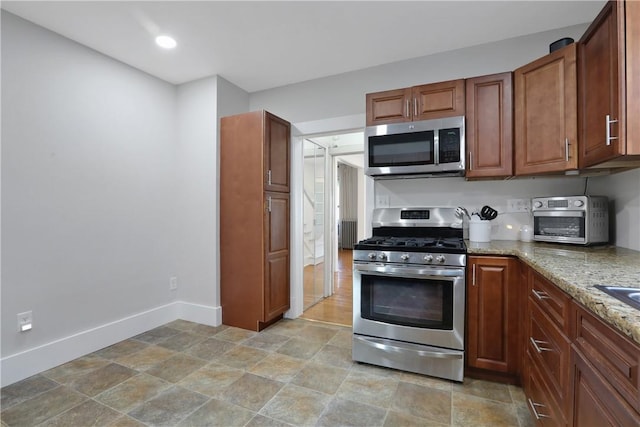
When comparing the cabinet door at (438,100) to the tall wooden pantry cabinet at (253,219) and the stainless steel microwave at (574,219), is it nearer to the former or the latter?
the stainless steel microwave at (574,219)

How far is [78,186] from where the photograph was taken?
2.50 m

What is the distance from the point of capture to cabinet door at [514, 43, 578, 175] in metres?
1.91

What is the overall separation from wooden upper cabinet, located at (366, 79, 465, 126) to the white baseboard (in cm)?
252

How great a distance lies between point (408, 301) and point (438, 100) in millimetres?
1597

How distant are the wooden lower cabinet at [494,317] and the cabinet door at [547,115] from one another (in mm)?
732

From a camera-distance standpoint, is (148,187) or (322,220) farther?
(322,220)

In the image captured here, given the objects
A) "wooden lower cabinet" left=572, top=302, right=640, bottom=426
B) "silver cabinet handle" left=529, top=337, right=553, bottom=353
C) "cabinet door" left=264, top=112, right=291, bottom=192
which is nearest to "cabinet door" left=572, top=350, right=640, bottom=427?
"wooden lower cabinet" left=572, top=302, right=640, bottom=426

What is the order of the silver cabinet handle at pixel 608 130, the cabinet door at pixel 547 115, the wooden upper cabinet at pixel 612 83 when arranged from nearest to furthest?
the wooden upper cabinet at pixel 612 83, the silver cabinet handle at pixel 608 130, the cabinet door at pixel 547 115

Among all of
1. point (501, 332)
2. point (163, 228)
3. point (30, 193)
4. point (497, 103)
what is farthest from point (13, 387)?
point (497, 103)

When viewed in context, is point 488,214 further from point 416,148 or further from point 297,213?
point 297,213

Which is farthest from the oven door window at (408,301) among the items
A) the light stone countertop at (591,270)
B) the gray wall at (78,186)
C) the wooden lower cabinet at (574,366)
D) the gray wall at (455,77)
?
the gray wall at (78,186)

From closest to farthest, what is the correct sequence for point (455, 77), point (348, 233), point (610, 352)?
point (610, 352) → point (455, 77) → point (348, 233)

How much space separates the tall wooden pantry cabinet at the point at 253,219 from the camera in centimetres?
296

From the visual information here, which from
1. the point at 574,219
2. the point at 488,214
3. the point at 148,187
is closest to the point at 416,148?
the point at 488,214
